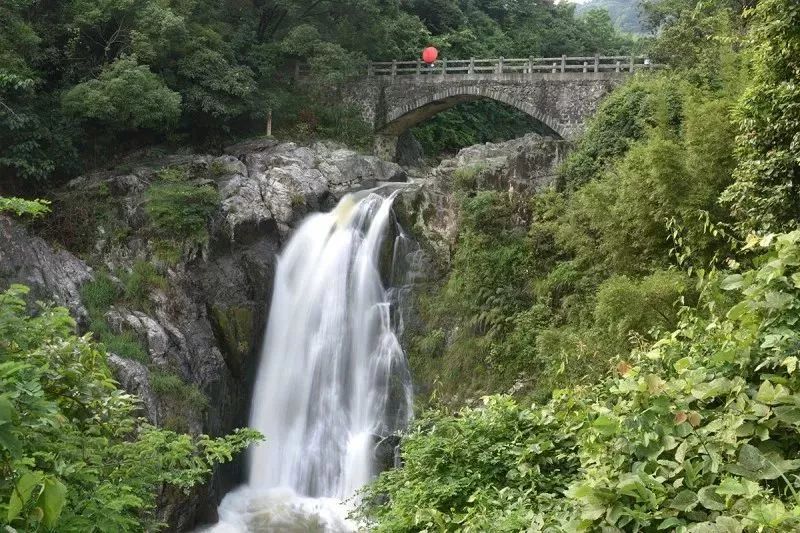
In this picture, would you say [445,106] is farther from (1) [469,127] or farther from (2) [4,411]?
(2) [4,411]

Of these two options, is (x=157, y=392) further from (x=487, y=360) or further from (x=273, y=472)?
(x=487, y=360)

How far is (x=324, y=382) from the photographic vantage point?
1318 cm

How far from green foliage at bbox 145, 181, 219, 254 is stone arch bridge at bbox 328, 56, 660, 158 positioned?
862cm

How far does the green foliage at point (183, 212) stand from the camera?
14.2 m

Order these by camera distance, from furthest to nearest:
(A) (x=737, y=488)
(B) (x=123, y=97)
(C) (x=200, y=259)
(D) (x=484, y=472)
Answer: (B) (x=123, y=97) → (C) (x=200, y=259) → (D) (x=484, y=472) → (A) (x=737, y=488)

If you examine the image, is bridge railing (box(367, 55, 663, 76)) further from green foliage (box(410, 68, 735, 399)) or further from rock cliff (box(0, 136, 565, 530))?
green foliage (box(410, 68, 735, 399))

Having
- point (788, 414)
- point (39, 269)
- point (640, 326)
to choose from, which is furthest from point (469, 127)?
point (788, 414)

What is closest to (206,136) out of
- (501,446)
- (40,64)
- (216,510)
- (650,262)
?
(40,64)

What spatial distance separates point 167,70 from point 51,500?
664 inches

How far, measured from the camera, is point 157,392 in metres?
11.2

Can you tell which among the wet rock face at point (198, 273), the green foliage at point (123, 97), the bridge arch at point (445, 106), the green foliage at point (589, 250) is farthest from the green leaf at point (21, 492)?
the bridge arch at point (445, 106)

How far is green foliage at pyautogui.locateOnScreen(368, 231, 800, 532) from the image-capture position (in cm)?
301

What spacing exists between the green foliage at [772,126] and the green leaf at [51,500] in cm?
674

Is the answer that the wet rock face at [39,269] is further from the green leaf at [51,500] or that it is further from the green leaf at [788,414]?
the green leaf at [788,414]
